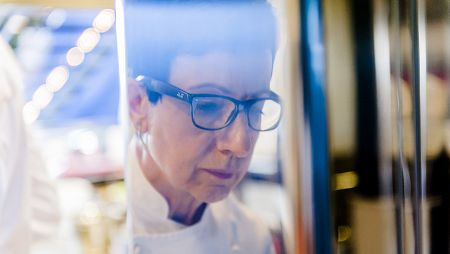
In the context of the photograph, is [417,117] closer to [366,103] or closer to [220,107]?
[366,103]

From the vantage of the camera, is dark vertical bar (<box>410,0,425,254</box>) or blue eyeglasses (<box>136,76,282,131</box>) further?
dark vertical bar (<box>410,0,425,254</box>)

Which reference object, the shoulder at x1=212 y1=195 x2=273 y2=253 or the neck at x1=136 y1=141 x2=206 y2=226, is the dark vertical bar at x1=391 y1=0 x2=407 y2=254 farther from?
the neck at x1=136 y1=141 x2=206 y2=226

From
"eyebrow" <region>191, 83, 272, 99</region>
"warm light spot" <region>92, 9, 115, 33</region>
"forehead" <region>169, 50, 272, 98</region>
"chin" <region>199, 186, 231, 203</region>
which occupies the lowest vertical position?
"chin" <region>199, 186, 231, 203</region>

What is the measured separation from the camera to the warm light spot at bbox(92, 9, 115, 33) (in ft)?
4.46

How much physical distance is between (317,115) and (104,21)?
0.64 metres

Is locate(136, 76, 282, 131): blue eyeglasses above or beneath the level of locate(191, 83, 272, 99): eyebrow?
beneath

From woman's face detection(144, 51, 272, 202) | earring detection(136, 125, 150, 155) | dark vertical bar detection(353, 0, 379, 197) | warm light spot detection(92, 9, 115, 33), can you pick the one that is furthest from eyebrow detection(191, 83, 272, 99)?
warm light spot detection(92, 9, 115, 33)

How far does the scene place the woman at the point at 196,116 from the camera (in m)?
0.94

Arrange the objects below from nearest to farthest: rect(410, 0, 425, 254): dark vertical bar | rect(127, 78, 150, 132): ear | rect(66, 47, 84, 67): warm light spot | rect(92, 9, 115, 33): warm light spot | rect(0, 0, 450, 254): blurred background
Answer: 1. rect(127, 78, 150, 132): ear
2. rect(0, 0, 450, 254): blurred background
3. rect(410, 0, 425, 254): dark vertical bar
4. rect(92, 9, 115, 33): warm light spot
5. rect(66, 47, 84, 67): warm light spot

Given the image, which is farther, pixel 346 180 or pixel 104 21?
pixel 104 21

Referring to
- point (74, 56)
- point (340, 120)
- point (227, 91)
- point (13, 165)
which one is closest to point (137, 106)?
point (227, 91)

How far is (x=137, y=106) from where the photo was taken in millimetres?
939

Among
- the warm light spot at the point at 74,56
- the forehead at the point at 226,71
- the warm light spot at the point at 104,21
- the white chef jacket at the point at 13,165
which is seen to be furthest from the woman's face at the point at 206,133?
the warm light spot at the point at 74,56

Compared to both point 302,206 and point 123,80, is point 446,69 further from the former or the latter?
point 123,80
